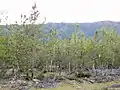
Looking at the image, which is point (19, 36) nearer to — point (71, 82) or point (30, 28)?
point (30, 28)

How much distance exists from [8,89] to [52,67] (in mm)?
19113

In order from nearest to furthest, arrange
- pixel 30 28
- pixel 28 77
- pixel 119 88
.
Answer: pixel 119 88 → pixel 30 28 → pixel 28 77

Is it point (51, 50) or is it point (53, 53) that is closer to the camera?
point (51, 50)

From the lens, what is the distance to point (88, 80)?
3566 cm

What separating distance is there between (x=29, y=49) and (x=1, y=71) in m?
5.70

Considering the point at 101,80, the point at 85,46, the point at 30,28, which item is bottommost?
the point at 101,80

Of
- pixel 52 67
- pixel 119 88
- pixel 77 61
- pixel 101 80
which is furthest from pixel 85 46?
pixel 119 88

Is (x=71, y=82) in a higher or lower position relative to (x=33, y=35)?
lower

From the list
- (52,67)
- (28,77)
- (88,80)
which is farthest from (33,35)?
(52,67)

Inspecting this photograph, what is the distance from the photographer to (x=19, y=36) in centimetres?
3219

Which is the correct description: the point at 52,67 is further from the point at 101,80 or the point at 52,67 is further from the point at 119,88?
the point at 119,88

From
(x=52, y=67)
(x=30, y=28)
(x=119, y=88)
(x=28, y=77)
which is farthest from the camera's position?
(x=52, y=67)

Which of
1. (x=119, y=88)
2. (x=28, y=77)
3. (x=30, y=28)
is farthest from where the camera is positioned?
(x=28, y=77)

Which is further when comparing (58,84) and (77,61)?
(77,61)
